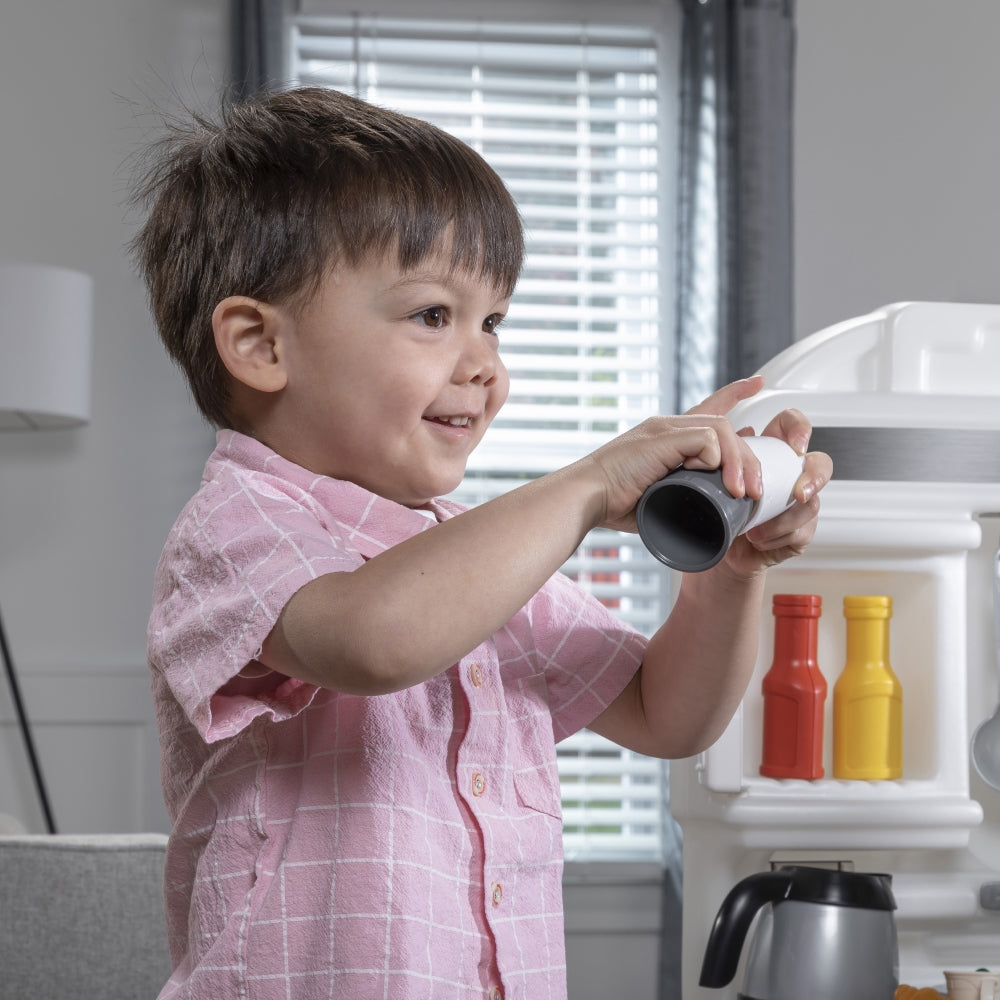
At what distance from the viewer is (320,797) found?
2.15ft

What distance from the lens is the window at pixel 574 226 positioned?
108 inches

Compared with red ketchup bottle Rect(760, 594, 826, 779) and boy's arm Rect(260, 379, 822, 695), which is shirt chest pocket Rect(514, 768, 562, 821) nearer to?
boy's arm Rect(260, 379, 822, 695)

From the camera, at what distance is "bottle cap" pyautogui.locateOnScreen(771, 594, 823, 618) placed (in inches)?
39.8

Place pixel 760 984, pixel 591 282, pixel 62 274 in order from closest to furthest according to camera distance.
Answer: pixel 760 984, pixel 62 274, pixel 591 282

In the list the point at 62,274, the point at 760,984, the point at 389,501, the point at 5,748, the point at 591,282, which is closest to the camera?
the point at 389,501

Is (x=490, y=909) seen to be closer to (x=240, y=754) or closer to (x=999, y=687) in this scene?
(x=240, y=754)

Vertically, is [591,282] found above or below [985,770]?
above

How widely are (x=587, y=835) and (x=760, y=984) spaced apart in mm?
1783

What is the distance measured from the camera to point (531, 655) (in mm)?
805

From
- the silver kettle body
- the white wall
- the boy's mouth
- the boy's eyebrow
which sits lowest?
the silver kettle body

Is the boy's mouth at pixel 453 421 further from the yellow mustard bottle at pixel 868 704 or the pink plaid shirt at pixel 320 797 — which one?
the yellow mustard bottle at pixel 868 704

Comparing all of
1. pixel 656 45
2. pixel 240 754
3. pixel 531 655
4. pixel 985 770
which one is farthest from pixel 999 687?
pixel 656 45

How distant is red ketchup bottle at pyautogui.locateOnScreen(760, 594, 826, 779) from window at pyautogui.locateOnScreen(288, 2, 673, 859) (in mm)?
1718

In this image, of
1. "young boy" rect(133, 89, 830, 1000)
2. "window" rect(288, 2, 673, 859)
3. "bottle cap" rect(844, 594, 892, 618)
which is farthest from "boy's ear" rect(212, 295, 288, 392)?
"window" rect(288, 2, 673, 859)
